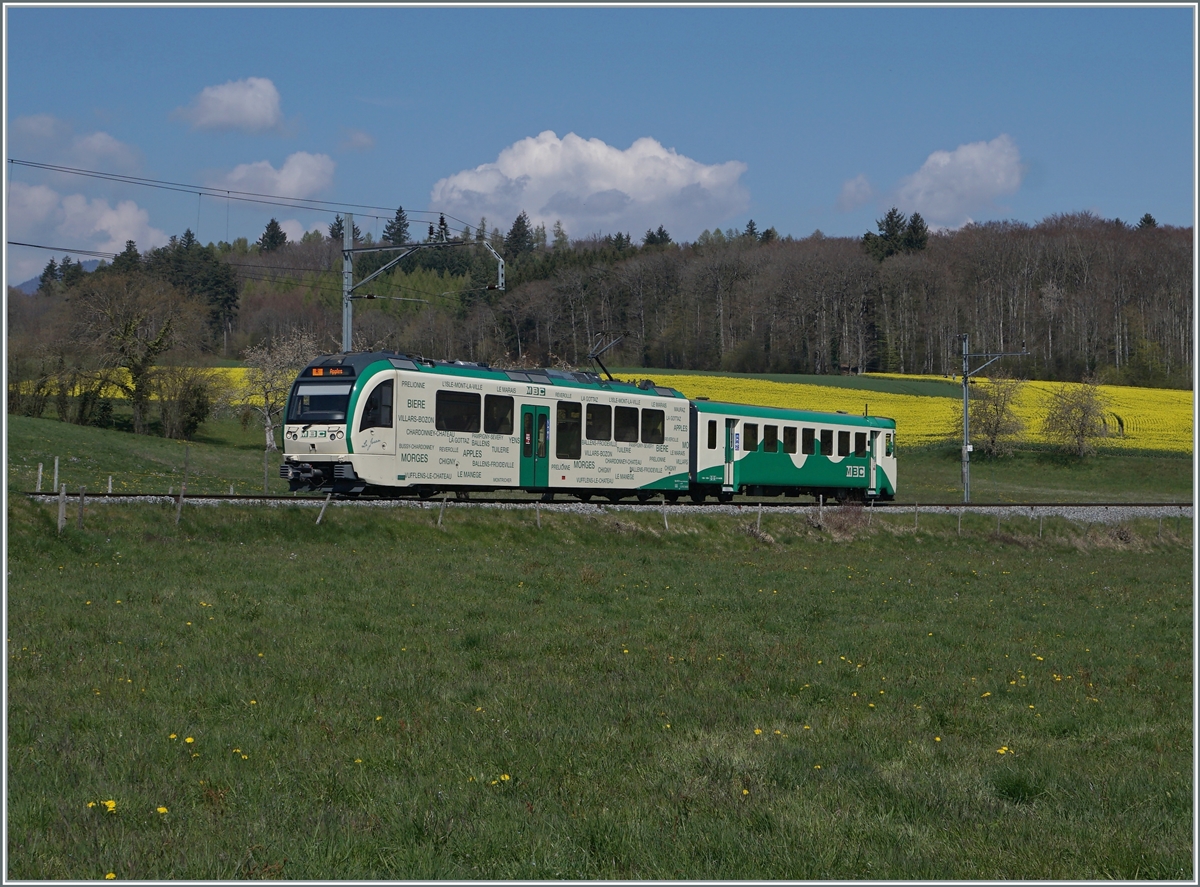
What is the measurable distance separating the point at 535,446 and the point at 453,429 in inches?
105

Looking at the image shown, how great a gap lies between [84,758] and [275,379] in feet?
200

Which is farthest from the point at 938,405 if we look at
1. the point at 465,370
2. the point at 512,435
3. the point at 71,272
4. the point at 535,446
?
the point at 71,272

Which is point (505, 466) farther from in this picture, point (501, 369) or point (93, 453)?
point (93, 453)

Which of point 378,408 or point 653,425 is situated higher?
point 378,408

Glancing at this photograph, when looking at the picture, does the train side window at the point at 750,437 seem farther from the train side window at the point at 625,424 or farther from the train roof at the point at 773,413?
the train side window at the point at 625,424

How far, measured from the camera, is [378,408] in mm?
24875

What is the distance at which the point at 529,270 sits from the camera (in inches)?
5054

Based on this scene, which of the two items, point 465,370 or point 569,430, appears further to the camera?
point 569,430

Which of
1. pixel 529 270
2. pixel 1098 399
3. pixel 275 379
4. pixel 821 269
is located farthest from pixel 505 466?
pixel 529 270

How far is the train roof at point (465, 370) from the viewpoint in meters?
25.4

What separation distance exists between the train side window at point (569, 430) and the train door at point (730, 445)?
6789 millimetres

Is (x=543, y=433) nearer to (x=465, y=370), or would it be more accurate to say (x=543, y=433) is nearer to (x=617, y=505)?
(x=465, y=370)

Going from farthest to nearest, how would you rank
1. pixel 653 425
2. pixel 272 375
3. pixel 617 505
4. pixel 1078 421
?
pixel 272 375
pixel 1078 421
pixel 653 425
pixel 617 505

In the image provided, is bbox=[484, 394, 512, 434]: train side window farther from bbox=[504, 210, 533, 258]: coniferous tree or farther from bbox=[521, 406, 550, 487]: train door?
bbox=[504, 210, 533, 258]: coniferous tree
